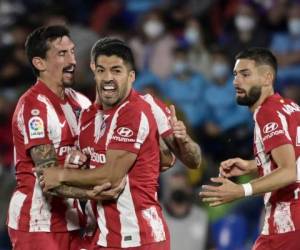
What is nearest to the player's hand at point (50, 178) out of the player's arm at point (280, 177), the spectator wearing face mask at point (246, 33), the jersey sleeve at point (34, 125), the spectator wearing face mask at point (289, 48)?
the jersey sleeve at point (34, 125)

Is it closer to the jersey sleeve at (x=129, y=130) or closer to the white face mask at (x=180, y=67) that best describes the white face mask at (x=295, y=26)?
the white face mask at (x=180, y=67)

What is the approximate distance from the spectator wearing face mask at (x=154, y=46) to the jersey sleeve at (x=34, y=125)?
5414mm

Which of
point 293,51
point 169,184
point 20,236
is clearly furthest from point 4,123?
point 20,236

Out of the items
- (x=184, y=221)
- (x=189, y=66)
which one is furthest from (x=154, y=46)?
(x=184, y=221)

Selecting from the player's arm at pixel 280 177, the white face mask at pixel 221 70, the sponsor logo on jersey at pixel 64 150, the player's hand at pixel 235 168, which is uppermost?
the white face mask at pixel 221 70

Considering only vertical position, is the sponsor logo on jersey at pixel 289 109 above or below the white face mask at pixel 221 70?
below

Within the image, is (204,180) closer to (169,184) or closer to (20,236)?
(169,184)

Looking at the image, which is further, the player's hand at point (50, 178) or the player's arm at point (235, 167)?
the player's arm at point (235, 167)

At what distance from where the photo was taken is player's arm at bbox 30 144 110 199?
6.46 m

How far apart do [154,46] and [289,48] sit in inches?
66.9

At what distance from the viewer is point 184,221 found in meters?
9.63

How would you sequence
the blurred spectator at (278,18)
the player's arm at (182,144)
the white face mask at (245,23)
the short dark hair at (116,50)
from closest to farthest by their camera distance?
the short dark hair at (116,50) → the player's arm at (182,144) → the white face mask at (245,23) → the blurred spectator at (278,18)

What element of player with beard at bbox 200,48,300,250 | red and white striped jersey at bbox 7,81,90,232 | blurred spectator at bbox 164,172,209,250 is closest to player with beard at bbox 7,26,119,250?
red and white striped jersey at bbox 7,81,90,232

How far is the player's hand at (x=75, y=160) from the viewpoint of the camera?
21.3 ft
